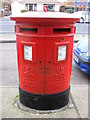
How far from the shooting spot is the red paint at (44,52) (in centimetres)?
194

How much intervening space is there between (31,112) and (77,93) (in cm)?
104

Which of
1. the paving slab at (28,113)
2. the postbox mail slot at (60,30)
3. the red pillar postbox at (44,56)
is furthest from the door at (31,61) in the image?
the paving slab at (28,113)

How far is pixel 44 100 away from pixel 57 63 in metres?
0.62

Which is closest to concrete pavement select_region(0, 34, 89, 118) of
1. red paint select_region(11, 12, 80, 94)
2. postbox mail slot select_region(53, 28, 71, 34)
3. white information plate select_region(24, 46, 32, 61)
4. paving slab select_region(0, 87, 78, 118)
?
paving slab select_region(0, 87, 78, 118)

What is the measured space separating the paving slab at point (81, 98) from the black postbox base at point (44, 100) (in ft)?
0.98

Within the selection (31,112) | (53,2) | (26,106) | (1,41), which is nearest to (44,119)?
(31,112)

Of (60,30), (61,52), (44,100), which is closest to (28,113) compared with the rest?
(44,100)

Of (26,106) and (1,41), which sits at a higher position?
(1,41)

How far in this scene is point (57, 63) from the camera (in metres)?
2.12

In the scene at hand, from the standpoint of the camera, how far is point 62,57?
2.13 metres

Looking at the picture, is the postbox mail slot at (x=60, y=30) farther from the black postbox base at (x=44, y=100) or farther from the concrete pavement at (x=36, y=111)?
the concrete pavement at (x=36, y=111)

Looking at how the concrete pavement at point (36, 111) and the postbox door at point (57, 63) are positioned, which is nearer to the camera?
the postbox door at point (57, 63)

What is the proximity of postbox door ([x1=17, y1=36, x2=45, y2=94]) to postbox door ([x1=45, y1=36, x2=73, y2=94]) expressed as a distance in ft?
0.26

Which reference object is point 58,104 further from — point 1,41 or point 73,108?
point 1,41
